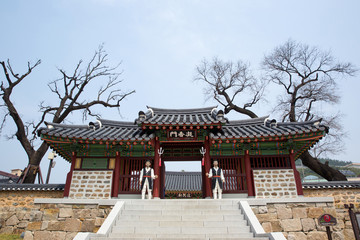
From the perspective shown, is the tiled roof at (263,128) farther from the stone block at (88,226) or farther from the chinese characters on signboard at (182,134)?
the stone block at (88,226)

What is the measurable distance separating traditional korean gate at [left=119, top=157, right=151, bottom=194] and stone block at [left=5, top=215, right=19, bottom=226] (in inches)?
228

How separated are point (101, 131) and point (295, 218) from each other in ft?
31.5

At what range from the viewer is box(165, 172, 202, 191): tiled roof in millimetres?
24866

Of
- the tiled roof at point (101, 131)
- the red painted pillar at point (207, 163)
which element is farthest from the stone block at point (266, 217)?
the tiled roof at point (101, 131)

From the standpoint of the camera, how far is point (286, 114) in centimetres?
2083

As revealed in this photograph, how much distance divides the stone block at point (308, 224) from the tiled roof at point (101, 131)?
6.82 metres

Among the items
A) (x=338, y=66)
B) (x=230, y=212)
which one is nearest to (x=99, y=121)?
(x=230, y=212)

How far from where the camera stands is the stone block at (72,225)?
27.3 ft

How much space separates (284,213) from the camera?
8.33 meters

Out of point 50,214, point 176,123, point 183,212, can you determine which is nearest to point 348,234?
point 183,212

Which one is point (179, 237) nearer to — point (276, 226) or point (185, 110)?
point (276, 226)

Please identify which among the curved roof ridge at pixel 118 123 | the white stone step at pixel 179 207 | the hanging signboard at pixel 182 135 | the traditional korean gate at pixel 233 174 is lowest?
the white stone step at pixel 179 207

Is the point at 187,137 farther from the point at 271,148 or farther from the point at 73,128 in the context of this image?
the point at 73,128

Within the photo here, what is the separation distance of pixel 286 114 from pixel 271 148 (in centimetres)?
1025
